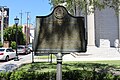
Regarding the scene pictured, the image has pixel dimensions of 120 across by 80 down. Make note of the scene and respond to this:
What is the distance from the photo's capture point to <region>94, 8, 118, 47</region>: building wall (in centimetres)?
3572

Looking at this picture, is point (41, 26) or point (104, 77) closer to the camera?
point (41, 26)

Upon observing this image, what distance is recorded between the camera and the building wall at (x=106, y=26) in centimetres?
3572

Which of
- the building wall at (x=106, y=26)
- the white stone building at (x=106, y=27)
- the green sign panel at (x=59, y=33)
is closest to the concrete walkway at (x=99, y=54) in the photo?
the white stone building at (x=106, y=27)

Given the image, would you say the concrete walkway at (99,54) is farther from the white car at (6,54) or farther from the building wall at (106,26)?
the white car at (6,54)

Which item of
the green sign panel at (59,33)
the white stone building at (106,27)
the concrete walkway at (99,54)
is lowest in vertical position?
the concrete walkway at (99,54)

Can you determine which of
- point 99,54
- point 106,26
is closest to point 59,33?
point 99,54

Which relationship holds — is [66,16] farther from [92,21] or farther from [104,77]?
[92,21]

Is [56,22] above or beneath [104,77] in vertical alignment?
above

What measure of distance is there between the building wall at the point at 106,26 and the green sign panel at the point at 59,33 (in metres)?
28.6

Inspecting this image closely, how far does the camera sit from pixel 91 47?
32906 millimetres

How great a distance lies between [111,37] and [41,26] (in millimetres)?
29368

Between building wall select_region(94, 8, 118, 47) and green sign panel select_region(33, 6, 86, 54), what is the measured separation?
28.6 meters

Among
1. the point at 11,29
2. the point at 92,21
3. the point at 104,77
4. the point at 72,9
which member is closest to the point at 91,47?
the point at 92,21

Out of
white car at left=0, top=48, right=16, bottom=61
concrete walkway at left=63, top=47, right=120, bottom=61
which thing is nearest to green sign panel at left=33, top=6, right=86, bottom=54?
white car at left=0, top=48, right=16, bottom=61
